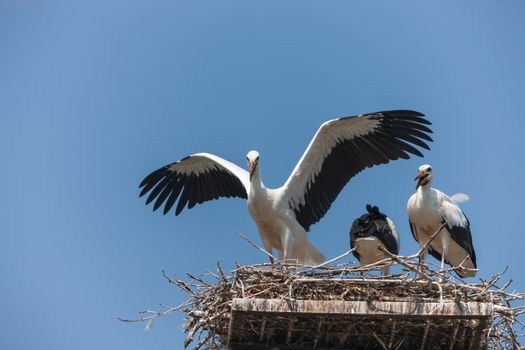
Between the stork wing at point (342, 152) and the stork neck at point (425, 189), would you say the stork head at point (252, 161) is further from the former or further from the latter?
the stork neck at point (425, 189)

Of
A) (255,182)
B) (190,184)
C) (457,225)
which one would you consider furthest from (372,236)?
(190,184)

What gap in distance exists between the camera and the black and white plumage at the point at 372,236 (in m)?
11.1

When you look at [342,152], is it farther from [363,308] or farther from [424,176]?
[363,308]

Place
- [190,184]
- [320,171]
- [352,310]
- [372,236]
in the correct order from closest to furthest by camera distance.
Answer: [352,310]
[372,236]
[320,171]
[190,184]

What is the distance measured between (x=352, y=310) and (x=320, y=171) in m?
3.53

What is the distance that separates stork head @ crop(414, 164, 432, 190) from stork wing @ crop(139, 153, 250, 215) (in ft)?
8.36

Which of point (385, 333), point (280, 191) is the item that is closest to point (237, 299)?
point (385, 333)

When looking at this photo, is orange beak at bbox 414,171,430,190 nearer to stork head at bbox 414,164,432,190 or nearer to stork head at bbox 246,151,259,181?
stork head at bbox 414,164,432,190

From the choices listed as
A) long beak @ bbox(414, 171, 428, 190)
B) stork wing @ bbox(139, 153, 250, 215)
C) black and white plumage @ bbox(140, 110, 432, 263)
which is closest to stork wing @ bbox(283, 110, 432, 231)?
black and white plumage @ bbox(140, 110, 432, 263)

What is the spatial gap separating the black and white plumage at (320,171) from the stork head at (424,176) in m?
0.41

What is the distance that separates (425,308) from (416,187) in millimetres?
3081

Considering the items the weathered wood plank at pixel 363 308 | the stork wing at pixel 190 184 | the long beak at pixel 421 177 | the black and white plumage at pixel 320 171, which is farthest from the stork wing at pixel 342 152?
the weathered wood plank at pixel 363 308

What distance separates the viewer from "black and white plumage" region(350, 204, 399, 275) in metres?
11.1

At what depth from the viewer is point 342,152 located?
39.8 ft
